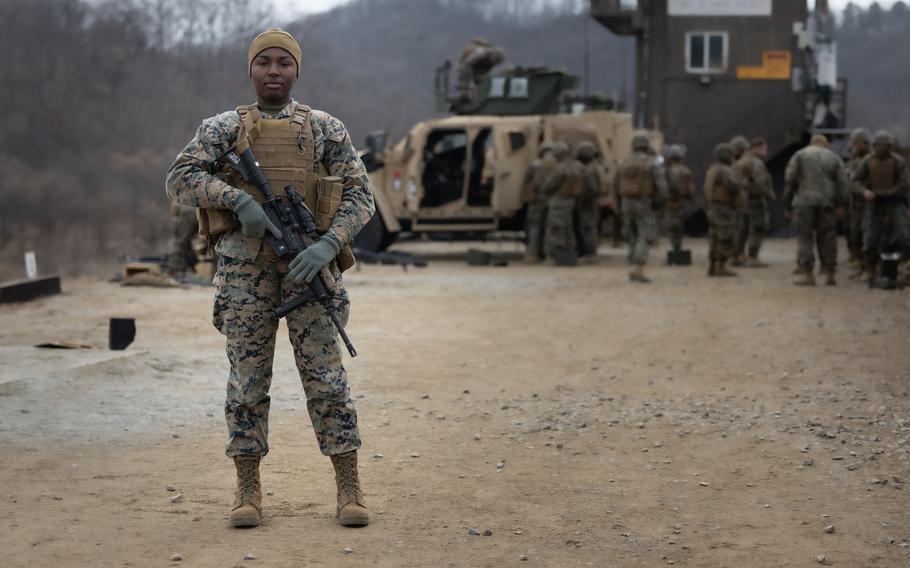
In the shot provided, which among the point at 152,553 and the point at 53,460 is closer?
the point at 152,553

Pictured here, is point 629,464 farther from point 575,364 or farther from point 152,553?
point 575,364

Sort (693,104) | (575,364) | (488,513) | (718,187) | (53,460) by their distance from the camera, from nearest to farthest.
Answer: (488,513), (53,460), (575,364), (718,187), (693,104)

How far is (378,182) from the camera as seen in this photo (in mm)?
20797

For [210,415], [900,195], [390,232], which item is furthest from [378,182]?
[210,415]

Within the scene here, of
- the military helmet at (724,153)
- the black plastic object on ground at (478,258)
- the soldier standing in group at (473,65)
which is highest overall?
the soldier standing in group at (473,65)

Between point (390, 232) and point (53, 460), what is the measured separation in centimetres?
1499

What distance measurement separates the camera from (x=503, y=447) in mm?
6758

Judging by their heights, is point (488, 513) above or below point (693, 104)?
below

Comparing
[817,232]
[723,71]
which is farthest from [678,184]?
[723,71]

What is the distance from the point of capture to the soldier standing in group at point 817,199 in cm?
1495

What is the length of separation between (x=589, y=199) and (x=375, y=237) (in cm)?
331

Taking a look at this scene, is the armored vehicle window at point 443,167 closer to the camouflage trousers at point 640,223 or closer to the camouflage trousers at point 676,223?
the camouflage trousers at point 676,223

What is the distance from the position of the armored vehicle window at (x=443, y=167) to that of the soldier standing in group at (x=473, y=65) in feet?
17.9

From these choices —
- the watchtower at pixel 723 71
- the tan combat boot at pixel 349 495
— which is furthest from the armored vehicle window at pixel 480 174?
the tan combat boot at pixel 349 495
